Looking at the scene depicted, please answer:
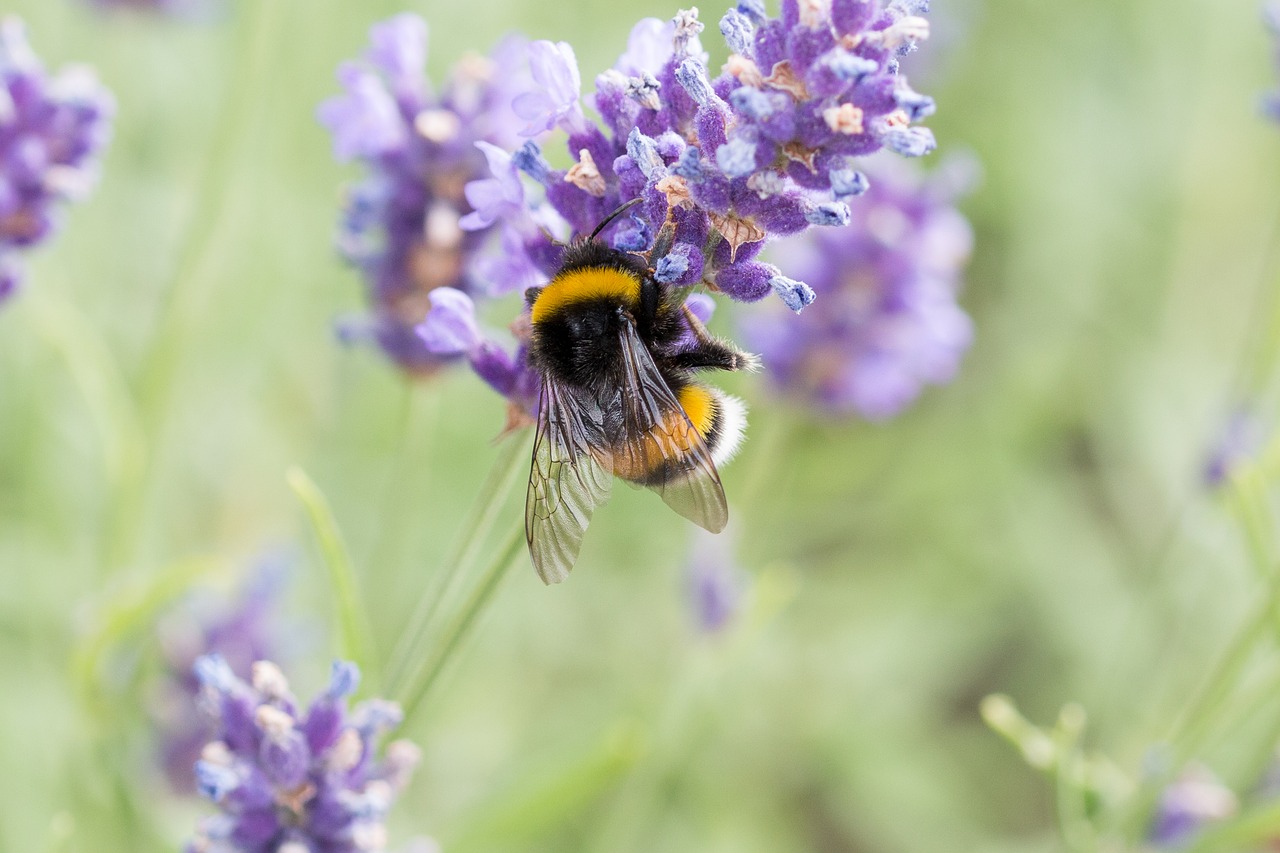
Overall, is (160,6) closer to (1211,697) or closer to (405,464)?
(405,464)

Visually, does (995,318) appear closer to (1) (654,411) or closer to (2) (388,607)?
(2) (388,607)

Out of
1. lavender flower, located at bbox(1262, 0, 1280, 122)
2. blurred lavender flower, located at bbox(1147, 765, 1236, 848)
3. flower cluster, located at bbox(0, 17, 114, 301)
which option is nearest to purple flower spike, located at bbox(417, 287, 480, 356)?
flower cluster, located at bbox(0, 17, 114, 301)

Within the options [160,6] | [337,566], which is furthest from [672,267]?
[160,6]

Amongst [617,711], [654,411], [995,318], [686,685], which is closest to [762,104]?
[654,411]

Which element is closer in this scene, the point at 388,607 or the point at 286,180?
the point at 388,607

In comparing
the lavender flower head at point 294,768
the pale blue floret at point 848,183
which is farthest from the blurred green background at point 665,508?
the pale blue floret at point 848,183

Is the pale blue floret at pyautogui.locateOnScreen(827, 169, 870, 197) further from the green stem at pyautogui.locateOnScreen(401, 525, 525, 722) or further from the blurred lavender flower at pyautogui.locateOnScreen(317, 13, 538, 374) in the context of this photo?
the blurred lavender flower at pyautogui.locateOnScreen(317, 13, 538, 374)

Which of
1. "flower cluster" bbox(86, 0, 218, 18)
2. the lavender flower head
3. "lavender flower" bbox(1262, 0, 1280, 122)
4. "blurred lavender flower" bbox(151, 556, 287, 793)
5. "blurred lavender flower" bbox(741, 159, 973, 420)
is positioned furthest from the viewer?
"flower cluster" bbox(86, 0, 218, 18)
